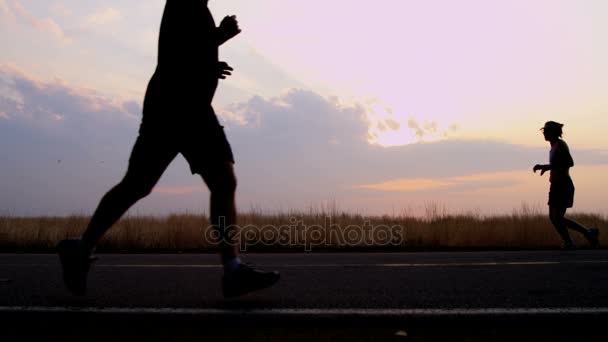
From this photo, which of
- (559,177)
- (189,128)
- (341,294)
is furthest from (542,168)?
(189,128)

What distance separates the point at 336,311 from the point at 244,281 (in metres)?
0.64

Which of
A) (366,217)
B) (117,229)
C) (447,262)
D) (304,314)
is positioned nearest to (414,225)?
(366,217)

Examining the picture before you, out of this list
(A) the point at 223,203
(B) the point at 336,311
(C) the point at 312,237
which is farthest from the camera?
(C) the point at 312,237

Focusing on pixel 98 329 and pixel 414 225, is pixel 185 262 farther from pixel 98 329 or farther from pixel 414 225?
pixel 414 225

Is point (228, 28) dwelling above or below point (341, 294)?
above

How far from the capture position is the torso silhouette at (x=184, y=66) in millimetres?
3650

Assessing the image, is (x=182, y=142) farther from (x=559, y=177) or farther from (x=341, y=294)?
(x=559, y=177)

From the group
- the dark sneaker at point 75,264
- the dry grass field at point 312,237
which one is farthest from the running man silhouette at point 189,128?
the dry grass field at point 312,237

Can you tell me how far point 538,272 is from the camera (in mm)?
5438

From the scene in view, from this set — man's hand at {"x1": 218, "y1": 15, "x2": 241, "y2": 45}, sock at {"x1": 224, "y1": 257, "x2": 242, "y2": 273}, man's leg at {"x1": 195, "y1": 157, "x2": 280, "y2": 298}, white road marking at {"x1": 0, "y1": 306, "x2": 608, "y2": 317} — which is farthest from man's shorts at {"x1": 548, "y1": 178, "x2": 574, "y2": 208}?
man's hand at {"x1": 218, "y1": 15, "x2": 241, "y2": 45}

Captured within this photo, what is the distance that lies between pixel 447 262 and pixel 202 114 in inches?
157

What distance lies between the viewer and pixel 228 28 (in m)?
3.68

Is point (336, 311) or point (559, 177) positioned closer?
point (336, 311)

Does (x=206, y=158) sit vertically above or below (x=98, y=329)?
above
